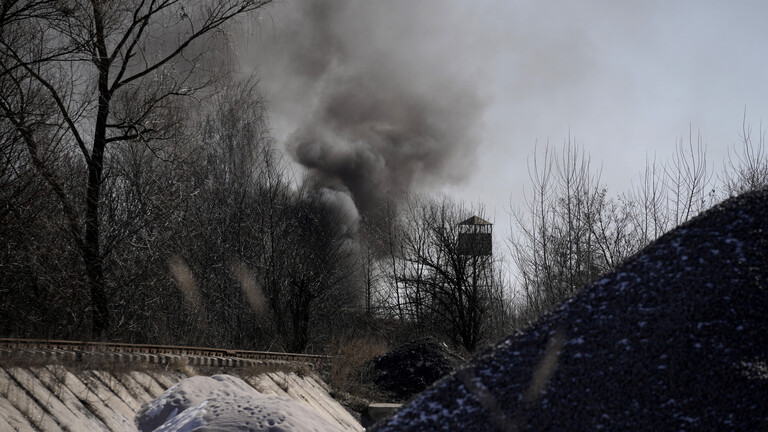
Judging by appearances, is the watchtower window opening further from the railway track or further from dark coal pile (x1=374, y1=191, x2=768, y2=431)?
dark coal pile (x1=374, y1=191, x2=768, y2=431)

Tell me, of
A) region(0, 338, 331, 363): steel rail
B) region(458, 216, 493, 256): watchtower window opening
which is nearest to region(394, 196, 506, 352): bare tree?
region(458, 216, 493, 256): watchtower window opening

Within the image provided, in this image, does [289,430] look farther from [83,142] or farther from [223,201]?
[223,201]

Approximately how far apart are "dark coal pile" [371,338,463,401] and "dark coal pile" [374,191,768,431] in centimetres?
959

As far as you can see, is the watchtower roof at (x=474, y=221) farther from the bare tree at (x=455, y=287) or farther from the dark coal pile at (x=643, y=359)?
the dark coal pile at (x=643, y=359)

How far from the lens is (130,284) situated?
10.3m

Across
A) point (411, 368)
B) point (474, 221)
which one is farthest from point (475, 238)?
point (411, 368)

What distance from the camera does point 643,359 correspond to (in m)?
1.71

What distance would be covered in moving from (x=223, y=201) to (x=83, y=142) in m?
11.9

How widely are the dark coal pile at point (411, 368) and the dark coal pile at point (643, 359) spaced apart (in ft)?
31.5

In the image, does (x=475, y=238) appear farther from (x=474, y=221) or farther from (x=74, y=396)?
(x=74, y=396)

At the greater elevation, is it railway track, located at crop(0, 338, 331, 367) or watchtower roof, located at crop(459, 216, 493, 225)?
watchtower roof, located at crop(459, 216, 493, 225)

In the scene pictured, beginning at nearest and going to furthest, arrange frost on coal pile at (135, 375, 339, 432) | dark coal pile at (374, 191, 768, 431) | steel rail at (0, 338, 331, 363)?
dark coal pile at (374, 191, 768, 431) → frost on coal pile at (135, 375, 339, 432) → steel rail at (0, 338, 331, 363)

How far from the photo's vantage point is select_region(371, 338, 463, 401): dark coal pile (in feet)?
37.9

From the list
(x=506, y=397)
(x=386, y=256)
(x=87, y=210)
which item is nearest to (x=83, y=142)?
(x=87, y=210)
